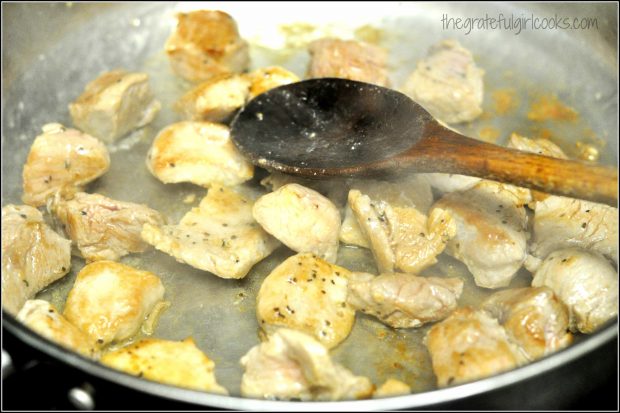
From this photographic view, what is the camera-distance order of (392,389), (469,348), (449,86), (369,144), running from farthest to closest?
(449,86) → (369,144) → (469,348) → (392,389)

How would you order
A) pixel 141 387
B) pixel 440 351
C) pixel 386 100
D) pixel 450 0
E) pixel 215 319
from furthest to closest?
pixel 450 0, pixel 386 100, pixel 215 319, pixel 440 351, pixel 141 387

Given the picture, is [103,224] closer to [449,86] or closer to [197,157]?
[197,157]

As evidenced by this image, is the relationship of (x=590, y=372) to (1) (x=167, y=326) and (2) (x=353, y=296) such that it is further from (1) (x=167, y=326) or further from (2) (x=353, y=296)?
(1) (x=167, y=326)

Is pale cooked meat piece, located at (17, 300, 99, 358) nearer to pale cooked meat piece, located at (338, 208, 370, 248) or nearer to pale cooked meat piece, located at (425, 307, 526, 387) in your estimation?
pale cooked meat piece, located at (338, 208, 370, 248)

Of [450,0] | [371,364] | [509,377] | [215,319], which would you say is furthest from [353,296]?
[450,0]

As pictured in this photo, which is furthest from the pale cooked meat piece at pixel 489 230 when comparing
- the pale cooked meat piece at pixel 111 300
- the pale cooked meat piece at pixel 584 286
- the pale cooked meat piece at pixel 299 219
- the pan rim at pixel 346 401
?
the pale cooked meat piece at pixel 111 300

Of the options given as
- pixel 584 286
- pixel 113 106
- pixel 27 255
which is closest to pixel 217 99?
pixel 113 106

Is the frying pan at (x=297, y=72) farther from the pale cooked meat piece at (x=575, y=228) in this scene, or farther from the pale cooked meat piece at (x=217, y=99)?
the pale cooked meat piece at (x=217, y=99)
